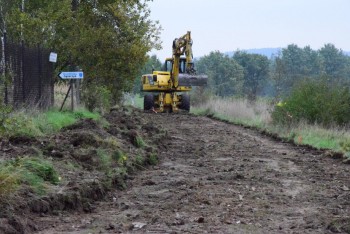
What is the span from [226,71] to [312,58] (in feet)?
78.9

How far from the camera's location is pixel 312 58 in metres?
92.1

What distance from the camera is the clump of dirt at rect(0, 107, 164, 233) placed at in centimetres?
672

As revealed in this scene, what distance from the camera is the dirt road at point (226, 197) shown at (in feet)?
21.9

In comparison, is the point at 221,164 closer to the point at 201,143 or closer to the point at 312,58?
the point at 201,143

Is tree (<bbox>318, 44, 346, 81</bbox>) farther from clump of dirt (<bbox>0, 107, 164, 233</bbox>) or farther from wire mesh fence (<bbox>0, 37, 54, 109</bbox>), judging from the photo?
clump of dirt (<bbox>0, 107, 164, 233</bbox>)

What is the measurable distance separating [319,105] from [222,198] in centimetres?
1245

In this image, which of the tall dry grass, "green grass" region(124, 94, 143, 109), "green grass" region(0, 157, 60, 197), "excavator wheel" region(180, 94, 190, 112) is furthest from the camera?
"green grass" region(124, 94, 143, 109)

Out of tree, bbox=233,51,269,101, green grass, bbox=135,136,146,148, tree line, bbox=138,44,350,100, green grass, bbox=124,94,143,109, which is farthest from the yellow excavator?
tree, bbox=233,51,269,101

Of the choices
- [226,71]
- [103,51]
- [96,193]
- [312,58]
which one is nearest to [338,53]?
[312,58]

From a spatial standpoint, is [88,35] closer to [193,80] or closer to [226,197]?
[193,80]

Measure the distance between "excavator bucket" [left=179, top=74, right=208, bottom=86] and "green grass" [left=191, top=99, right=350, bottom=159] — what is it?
1.92 meters

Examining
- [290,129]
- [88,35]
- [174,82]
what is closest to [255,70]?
[174,82]

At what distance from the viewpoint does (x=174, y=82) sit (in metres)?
29.7

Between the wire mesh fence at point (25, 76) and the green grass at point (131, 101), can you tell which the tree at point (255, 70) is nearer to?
the green grass at point (131, 101)
